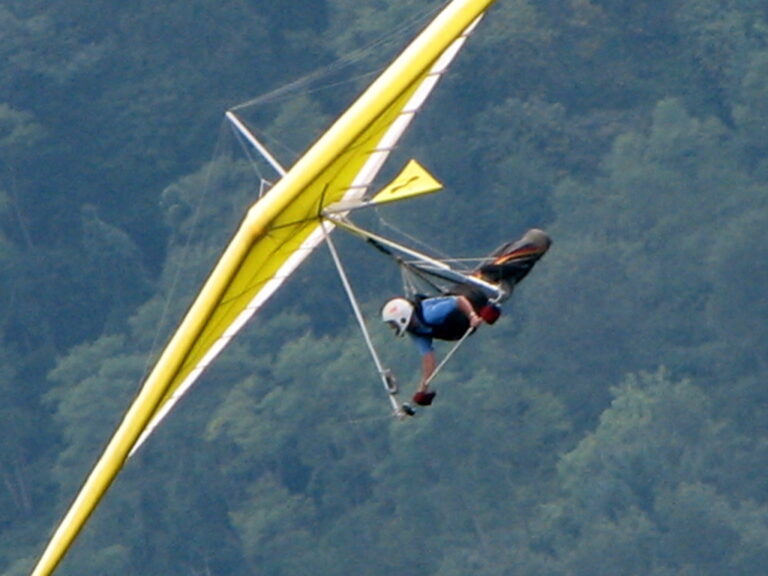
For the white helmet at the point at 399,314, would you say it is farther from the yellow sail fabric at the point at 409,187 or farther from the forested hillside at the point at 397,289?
the forested hillside at the point at 397,289

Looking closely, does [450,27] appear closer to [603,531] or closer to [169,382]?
[169,382]

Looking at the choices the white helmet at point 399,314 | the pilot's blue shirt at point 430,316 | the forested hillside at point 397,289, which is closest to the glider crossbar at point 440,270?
the pilot's blue shirt at point 430,316

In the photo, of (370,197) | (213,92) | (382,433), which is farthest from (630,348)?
(370,197)

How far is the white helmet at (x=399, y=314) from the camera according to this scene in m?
19.2

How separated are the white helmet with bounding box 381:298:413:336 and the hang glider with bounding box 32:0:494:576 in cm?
64

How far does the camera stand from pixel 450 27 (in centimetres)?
1862

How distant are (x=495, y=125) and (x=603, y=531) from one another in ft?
55.2

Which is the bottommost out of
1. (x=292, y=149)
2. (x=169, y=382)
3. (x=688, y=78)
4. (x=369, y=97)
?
(x=688, y=78)

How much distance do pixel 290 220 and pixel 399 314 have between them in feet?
3.07

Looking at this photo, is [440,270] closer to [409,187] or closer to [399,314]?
[399,314]

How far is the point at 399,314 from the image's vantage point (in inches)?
756

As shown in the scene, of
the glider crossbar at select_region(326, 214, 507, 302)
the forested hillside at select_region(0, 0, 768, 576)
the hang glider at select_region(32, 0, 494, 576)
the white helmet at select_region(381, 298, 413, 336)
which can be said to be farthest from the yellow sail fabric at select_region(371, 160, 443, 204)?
the forested hillside at select_region(0, 0, 768, 576)

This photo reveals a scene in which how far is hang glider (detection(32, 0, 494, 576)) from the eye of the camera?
722 inches

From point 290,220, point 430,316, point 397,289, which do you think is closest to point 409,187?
point 430,316
